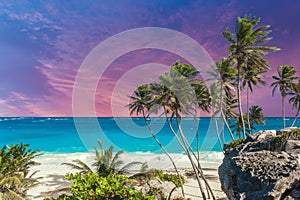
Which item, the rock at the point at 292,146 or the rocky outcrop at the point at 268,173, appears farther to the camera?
the rock at the point at 292,146

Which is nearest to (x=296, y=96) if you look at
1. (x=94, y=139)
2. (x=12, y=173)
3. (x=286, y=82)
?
(x=286, y=82)

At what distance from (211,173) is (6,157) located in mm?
28004

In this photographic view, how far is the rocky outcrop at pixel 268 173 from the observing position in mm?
10016

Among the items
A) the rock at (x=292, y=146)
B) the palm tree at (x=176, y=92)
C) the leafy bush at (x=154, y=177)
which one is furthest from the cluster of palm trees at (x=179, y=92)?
the rock at (x=292, y=146)

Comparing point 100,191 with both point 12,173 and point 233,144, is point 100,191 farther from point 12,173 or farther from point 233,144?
point 233,144

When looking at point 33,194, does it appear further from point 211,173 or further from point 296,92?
point 296,92

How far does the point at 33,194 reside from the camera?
23281 millimetres

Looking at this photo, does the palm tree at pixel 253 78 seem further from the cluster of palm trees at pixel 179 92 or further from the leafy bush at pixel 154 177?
the leafy bush at pixel 154 177

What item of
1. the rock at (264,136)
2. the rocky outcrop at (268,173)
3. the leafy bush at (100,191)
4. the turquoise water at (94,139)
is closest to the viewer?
the leafy bush at (100,191)

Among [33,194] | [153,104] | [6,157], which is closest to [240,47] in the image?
[153,104]

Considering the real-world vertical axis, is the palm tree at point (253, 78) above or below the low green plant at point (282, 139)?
above

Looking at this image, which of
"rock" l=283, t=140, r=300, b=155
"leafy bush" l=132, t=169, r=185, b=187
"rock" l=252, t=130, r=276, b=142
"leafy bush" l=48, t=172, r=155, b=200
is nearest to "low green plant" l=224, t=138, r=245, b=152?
"rock" l=252, t=130, r=276, b=142

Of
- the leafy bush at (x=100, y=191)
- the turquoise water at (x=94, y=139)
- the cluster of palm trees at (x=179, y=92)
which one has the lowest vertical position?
the turquoise water at (x=94, y=139)

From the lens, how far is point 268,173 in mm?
10547
